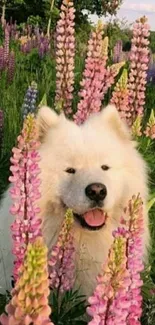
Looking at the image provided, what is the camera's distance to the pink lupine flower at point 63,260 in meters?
2.51

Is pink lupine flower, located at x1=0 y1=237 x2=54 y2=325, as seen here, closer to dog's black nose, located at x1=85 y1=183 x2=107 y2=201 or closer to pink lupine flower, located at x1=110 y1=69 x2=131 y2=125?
dog's black nose, located at x1=85 y1=183 x2=107 y2=201

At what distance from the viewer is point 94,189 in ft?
11.9

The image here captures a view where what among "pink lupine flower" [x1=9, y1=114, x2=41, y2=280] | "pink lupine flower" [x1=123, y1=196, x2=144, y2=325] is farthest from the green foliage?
"pink lupine flower" [x1=123, y1=196, x2=144, y2=325]

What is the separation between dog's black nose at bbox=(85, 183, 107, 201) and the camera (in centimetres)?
365

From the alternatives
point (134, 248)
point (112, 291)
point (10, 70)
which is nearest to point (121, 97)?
point (10, 70)

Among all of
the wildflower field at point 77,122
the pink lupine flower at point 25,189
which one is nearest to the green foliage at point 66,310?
the wildflower field at point 77,122

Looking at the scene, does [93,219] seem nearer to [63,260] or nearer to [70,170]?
[70,170]

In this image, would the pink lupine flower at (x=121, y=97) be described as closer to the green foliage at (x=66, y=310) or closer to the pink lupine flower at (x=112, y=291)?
the green foliage at (x=66, y=310)

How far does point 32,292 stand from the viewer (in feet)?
4.94

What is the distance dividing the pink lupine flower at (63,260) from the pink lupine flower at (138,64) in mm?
3376

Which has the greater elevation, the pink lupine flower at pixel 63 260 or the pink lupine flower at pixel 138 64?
the pink lupine flower at pixel 138 64

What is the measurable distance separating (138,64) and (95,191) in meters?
2.81

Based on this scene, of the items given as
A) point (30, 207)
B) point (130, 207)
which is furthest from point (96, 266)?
point (130, 207)

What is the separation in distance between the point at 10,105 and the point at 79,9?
94.8 feet
